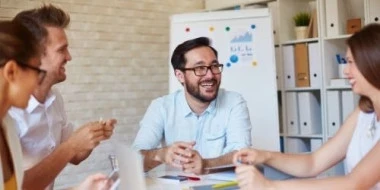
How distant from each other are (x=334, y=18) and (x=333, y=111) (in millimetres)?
656

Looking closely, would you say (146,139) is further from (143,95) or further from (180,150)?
(143,95)

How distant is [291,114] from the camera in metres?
3.92

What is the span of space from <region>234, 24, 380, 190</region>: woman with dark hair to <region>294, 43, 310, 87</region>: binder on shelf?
5.77 feet

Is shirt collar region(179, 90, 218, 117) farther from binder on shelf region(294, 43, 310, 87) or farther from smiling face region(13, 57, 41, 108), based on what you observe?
binder on shelf region(294, 43, 310, 87)

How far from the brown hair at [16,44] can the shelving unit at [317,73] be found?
2557mm

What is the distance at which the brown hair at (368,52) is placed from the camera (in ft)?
5.76

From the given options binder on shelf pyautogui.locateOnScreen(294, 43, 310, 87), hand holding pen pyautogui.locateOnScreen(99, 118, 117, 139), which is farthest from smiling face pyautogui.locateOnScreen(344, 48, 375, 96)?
binder on shelf pyautogui.locateOnScreen(294, 43, 310, 87)

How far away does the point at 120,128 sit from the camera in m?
3.94

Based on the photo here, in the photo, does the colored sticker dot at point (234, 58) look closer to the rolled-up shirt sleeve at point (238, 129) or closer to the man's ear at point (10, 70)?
the rolled-up shirt sleeve at point (238, 129)

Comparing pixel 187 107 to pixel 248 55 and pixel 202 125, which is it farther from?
pixel 248 55

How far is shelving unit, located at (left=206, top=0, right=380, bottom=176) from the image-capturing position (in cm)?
362

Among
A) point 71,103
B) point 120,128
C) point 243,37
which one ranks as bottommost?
point 120,128

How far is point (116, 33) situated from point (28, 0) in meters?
0.72

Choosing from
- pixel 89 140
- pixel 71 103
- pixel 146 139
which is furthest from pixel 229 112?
pixel 71 103
